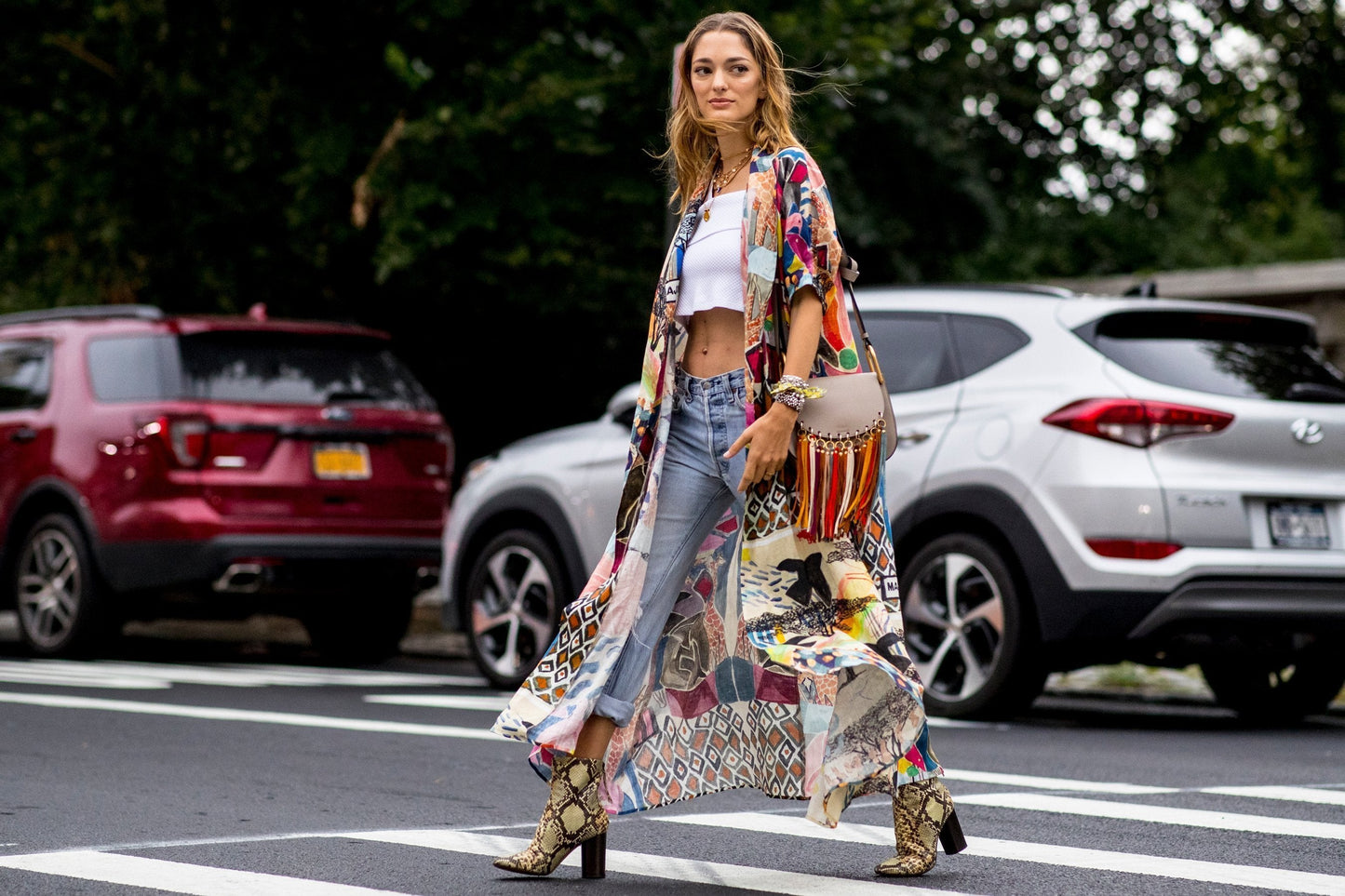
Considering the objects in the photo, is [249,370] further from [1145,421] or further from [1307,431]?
[1307,431]

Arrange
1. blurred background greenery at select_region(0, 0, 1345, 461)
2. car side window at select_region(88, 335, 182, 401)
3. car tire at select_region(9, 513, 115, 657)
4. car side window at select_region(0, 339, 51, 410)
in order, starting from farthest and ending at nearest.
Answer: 1. blurred background greenery at select_region(0, 0, 1345, 461)
2. car side window at select_region(0, 339, 51, 410)
3. car tire at select_region(9, 513, 115, 657)
4. car side window at select_region(88, 335, 182, 401)

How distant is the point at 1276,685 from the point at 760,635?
5.15 m

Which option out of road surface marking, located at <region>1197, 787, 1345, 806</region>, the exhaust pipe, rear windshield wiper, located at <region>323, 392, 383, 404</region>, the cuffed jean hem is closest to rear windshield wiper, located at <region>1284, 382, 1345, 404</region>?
road surface marking, located at <region>1197, 787, 1345, 806</region>

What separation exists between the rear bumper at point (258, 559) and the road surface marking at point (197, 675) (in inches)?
17.9

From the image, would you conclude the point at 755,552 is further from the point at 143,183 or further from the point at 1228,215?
the point at 1228,215

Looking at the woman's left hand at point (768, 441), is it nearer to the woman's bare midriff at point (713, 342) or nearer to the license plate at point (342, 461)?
the woman's bare midriff at point (713, 342)

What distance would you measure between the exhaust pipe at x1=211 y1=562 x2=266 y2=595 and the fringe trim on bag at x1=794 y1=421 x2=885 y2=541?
266 inches

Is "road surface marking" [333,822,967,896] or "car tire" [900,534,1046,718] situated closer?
"road surface marking" [333,822,967,896]

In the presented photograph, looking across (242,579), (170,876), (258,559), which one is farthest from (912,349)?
(170,876)

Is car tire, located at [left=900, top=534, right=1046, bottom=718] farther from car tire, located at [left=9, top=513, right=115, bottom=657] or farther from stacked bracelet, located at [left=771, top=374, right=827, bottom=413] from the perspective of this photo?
car tire, located at [left=9, top=513, right=115, bottom=657]

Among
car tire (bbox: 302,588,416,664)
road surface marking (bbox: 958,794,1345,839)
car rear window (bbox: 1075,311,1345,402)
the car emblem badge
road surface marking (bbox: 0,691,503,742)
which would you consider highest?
car rear window (bbox: 1075,311,1345,402)

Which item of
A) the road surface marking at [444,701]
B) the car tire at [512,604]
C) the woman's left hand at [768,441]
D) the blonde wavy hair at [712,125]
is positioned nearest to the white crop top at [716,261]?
the blonde wavy hair at [712,125]

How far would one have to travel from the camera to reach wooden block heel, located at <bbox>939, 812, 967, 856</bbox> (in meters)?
4.51

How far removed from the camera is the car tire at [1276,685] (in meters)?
8.55
